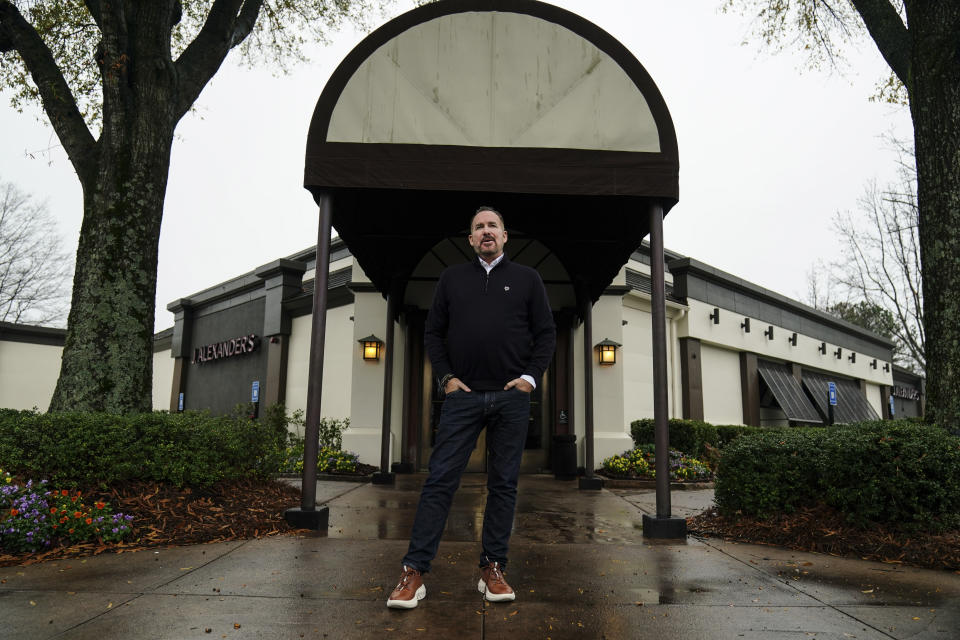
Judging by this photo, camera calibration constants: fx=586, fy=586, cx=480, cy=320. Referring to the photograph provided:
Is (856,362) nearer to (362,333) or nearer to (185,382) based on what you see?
(362,333)

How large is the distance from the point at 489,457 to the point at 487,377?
1.32 feet

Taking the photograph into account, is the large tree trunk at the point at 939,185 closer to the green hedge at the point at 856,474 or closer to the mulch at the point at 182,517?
the green hedge at the point at 856,474

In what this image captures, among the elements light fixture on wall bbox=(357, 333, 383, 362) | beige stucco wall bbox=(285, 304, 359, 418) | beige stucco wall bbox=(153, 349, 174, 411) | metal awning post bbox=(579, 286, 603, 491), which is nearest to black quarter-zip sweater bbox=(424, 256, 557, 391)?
metal awning post bbox=(579, 286, 603, 491)

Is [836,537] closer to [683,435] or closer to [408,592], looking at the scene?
[408,592]

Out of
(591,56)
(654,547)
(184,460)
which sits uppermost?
(591,56)

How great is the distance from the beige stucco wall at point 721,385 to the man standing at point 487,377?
13734 mm

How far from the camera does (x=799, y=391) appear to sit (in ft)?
60.5

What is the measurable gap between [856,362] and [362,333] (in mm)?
21589

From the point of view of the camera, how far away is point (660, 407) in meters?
4.75

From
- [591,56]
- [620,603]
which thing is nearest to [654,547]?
[620,603]

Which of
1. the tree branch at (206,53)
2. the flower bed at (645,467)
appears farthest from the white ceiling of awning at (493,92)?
the flower bed at (645,467)

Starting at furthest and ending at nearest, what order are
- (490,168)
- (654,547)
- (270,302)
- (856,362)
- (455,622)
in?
(856,362)
(270,302)
(490,168)
(654,547)
(455,622)

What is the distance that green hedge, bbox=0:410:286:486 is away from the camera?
14.3ft

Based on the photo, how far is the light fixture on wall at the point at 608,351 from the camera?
10.1 m
